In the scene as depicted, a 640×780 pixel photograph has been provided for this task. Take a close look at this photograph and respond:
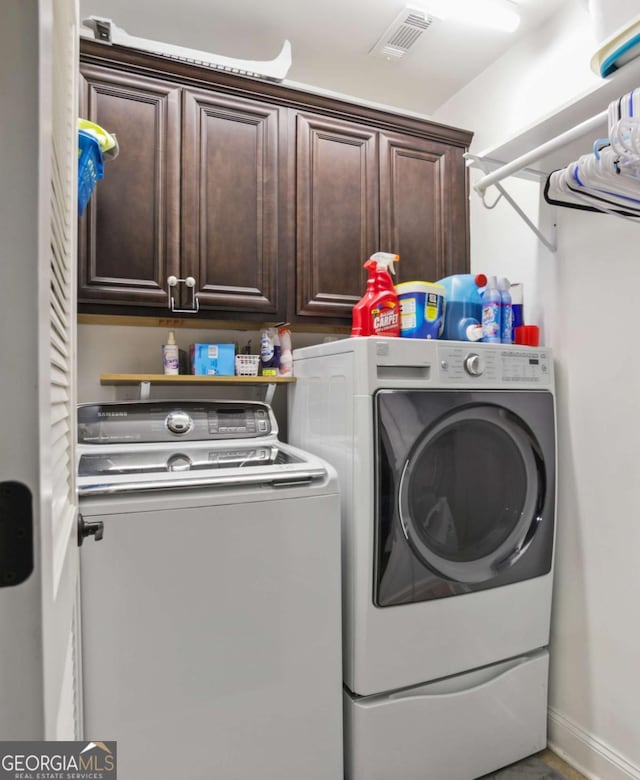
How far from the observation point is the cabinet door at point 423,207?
198cm

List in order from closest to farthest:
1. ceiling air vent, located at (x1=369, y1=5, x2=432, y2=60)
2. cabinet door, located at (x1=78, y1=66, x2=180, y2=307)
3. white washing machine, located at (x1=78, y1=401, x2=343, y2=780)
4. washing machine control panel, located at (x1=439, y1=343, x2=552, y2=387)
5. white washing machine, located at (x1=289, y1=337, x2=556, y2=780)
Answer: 1. white washing machine, located at (x1=78, y1=401, x2=343, y2=780)
2. white washing machine, located at (x1=289, y1=337, x2=556, y2=780)
3. washing machine control panel, located at (x1=439, y1=343, x2=552, y2=387)
4. cabinet door, located at (x1=78, y1=66, x2=180, y2=307)
5. ceiling air vent, located at (x1=369, y1=5, x2=432, y2=60)

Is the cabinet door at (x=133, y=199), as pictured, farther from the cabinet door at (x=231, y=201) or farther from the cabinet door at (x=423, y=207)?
the cabinet door at (x=423, y=207)

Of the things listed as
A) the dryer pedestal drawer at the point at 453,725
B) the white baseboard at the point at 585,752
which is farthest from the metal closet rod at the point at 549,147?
the white baseboard at the point at 585,752

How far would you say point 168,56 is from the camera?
164cm

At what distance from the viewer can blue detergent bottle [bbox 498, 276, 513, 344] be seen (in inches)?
65.8

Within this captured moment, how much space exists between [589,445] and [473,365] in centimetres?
55

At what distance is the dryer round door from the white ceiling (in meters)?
1.57

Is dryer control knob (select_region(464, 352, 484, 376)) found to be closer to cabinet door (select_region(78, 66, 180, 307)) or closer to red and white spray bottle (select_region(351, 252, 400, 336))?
red and white spray bottle (select_region(351, 252, 400, 336))

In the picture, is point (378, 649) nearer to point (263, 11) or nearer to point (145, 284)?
point (145, 284)

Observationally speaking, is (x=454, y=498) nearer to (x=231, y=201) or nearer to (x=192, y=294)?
(x=192, y=294)

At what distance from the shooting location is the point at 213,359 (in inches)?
72.4

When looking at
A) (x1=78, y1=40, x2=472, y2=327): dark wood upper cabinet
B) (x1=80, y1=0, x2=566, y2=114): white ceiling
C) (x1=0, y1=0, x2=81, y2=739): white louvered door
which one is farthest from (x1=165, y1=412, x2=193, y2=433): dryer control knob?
(x1=80, y1=0, x2=566, y2=114): white ceiling

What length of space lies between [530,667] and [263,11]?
2620 mm

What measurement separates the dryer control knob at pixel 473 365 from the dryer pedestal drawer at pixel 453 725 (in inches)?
39.0
